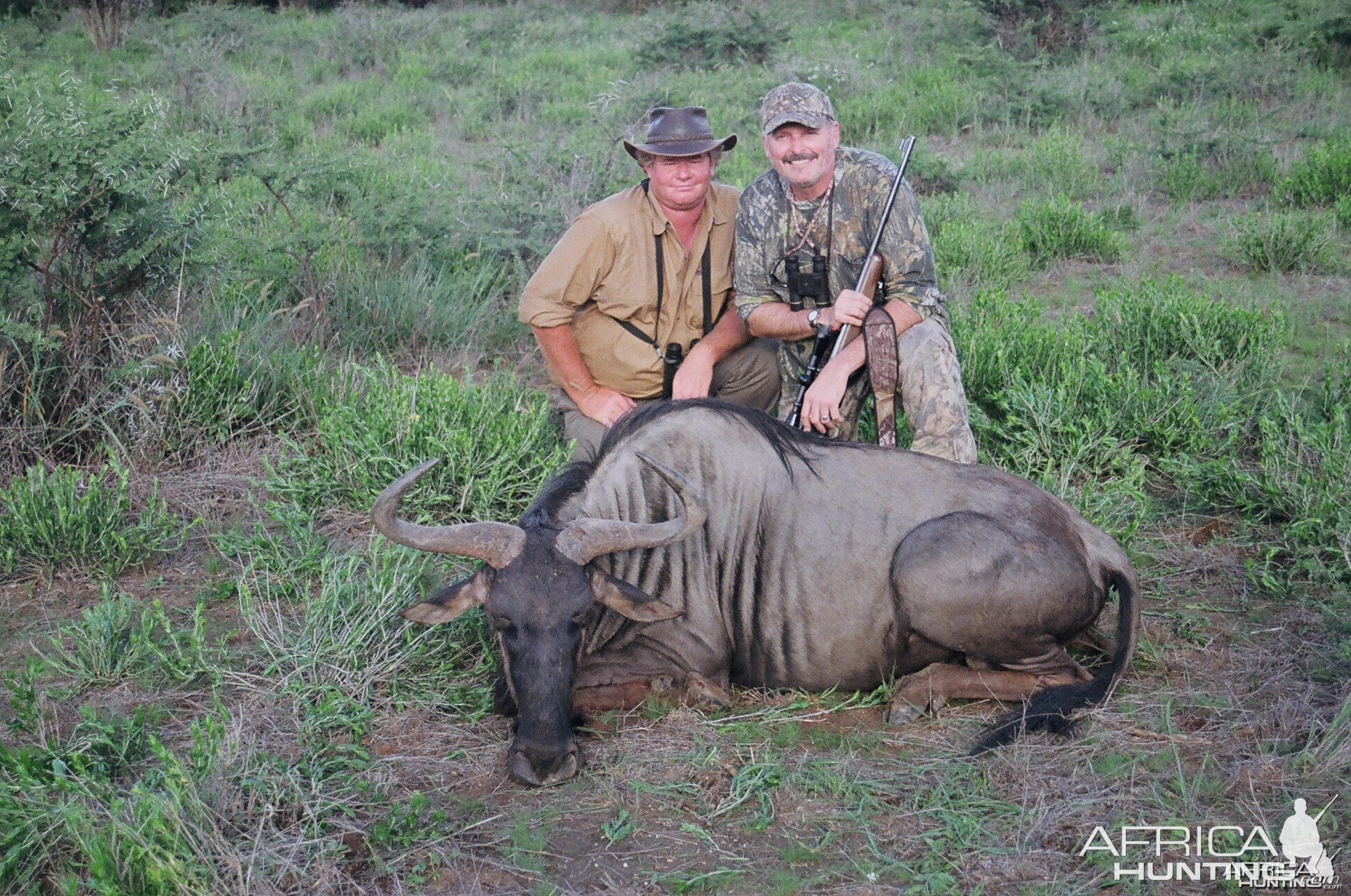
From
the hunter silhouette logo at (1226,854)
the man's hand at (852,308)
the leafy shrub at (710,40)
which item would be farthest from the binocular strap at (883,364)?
the leafy shrub at (710,40)

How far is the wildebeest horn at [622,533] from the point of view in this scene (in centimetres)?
365

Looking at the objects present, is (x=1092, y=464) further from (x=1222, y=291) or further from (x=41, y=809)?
(x=41, y=809)

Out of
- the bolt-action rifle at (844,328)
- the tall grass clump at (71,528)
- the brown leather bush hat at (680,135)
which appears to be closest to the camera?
the tall grass clump at (71,528)

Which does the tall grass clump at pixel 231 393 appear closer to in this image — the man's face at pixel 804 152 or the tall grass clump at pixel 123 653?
the tall grass clump at pixel 123 653

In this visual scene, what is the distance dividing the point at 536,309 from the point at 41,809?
2.84 meters

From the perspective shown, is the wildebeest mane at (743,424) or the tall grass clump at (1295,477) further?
the tall grass clump at (1295,477)

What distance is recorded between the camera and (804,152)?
194 inches

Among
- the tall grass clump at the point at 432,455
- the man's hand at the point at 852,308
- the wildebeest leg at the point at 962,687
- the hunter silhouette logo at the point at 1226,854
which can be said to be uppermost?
the man's hand at the point at 852,308

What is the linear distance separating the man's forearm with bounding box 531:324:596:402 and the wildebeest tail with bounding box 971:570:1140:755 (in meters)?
2.45

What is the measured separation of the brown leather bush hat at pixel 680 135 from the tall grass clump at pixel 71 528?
2.51 m

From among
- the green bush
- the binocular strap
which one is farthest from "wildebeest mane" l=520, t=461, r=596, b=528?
the green bush

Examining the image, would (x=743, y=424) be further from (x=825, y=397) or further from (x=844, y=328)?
(x=844, y=328)

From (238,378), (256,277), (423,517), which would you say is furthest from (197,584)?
(256,277)

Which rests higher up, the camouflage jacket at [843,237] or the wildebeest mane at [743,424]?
the camouflage jacket at [843,237]
